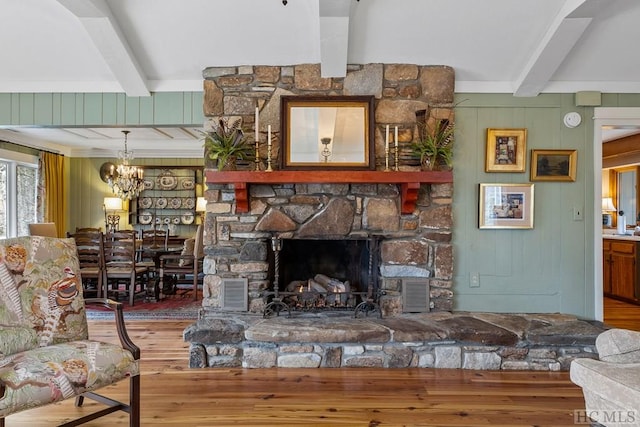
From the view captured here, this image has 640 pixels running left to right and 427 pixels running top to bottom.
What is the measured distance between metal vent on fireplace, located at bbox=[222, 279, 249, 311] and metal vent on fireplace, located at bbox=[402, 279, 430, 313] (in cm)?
135

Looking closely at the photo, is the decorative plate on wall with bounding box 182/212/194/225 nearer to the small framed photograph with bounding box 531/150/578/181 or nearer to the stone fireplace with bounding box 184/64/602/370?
the stone fireplace with bounding box 184/64/602/370

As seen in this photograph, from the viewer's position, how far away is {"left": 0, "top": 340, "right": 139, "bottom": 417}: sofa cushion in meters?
1.63

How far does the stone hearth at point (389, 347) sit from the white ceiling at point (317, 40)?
2.10 metres

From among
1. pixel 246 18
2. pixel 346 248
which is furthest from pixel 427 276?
pixel 246 18

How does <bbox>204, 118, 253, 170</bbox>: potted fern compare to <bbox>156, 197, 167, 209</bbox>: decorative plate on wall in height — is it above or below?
above

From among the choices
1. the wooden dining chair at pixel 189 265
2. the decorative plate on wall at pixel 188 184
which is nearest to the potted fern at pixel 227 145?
the wooden dining chair at pixel 189 265

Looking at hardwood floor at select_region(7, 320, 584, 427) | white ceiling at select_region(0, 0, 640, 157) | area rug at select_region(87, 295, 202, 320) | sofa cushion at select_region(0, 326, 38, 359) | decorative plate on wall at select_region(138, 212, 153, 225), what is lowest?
hardwood floor at select_region(7, 320, 584, 427)

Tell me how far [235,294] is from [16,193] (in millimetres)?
5179

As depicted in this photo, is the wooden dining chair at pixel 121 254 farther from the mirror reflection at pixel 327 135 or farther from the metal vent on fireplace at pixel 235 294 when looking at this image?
the mirror reflection at pixel 327 135

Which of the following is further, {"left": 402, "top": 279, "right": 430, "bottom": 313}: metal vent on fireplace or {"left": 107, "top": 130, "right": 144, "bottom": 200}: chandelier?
{"left": 107, "top": 130, "right": 144, "bottom": 200}: chandelier

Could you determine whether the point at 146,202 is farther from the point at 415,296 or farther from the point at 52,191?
the point at 415,296

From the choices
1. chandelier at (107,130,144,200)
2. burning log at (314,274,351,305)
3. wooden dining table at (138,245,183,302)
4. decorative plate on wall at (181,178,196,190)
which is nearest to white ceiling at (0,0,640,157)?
burning log at (314,274,351,305)

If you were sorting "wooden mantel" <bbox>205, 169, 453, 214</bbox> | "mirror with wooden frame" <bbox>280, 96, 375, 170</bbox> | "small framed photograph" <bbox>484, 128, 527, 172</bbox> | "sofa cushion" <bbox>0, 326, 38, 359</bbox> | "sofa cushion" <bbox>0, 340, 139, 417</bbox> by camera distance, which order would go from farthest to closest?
"small framed photograph" <bbox>484, 128, 527, 172</bbox> < "mirror with wooden frame" <bbox>280, 96, 375, 170</bbox> < "wooden mantel" <bbox>205, 169, 453, 214</bbox> < "sofa cushion" <bbox>0, 326, 38, 359</bbox> < "sofa cushion" <bbox>0, 340, 139, 417</bbox>

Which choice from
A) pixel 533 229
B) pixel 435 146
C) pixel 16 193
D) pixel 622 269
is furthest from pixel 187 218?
pixel 622 269
